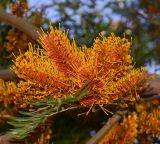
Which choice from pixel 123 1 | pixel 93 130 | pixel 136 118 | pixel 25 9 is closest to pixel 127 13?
pixel 123 1

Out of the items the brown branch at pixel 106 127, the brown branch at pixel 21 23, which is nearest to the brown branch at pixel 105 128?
the brown branch at pixel 106 127

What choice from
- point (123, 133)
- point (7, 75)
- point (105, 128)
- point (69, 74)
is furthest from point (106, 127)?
point (69, 74)

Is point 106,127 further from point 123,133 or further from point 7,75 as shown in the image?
point 7,75

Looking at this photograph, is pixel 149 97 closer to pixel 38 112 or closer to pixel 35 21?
pixel 38 112

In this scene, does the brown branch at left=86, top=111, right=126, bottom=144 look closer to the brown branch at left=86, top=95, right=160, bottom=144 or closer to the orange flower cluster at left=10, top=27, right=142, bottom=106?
the brown branch at left=86, top=95, right=160, bottom=144

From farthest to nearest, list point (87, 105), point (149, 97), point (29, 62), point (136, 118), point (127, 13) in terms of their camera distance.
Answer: point (127, 13), point (136, 118), point (149, 97), point (87, 105), point (29, 62)

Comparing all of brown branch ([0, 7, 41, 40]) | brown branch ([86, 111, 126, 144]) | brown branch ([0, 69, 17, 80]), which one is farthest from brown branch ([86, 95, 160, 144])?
brown branch ([0, 7, 41, 40])
